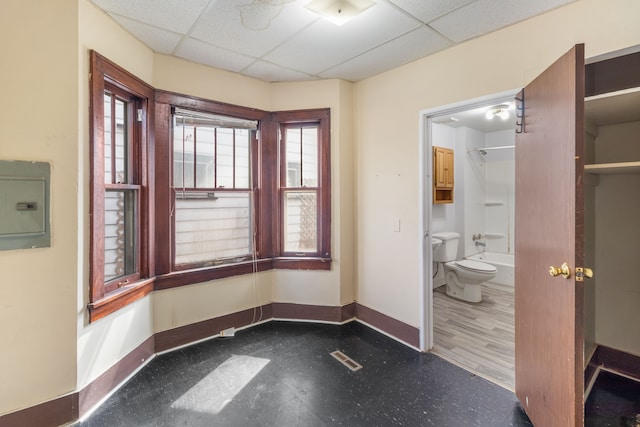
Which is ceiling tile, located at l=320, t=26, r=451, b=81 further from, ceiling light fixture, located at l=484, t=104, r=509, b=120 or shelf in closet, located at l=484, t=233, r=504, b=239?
shelf in closet, located at l=484, t=233, r=504, b=239

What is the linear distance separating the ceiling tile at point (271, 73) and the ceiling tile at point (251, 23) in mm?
298

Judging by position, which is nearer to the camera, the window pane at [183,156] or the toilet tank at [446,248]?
the window pane at [183,156]

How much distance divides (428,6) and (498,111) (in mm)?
2317

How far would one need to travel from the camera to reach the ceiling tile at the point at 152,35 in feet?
6.60

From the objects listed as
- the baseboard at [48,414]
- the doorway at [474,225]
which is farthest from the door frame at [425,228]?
the baseboard at [48,414]

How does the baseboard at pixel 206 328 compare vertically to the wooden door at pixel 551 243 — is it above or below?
below

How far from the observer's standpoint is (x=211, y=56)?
250cm

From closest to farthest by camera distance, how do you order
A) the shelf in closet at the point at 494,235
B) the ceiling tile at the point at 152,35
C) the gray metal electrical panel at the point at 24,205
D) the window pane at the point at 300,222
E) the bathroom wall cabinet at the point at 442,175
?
the gray metal electrical panel at the point at 24,205
the ceiling tile at the point at 152,35
the window pane at the point at 300,222
the bathroom wall cabinet at the point at 442,175
the shelf in closet at the point at 494,235

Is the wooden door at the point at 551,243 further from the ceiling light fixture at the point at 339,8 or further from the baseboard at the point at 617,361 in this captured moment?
the ceiling light fixture at the point at 339,8

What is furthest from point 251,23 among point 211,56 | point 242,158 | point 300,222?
point 300,222

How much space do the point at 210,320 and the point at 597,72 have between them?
11.2 ft

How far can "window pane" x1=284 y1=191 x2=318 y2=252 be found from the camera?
318cm

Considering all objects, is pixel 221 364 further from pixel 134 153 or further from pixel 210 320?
pixel 134 153

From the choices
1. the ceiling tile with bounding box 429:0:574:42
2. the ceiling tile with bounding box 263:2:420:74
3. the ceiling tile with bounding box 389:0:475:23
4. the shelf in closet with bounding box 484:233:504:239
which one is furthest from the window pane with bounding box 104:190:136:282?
the shelf in closet with bounding box 484:233:504:239
